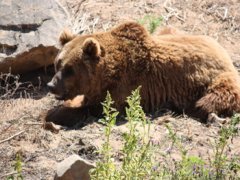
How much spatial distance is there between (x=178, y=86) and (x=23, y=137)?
225cm

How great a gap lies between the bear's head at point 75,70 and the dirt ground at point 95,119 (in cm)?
39

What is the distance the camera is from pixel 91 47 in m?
8.06

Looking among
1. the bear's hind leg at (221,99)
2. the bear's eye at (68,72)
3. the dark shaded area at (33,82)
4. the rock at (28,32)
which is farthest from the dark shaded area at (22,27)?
the bear's hind leg at (221,99)

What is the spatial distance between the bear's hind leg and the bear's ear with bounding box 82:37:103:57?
142 cm

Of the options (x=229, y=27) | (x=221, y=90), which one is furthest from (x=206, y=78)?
(x=229, y=27)

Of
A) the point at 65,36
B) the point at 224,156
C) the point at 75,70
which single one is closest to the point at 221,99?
the point at 75,70

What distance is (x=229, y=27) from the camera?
37.7 ft

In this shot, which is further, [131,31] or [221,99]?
[131,31]

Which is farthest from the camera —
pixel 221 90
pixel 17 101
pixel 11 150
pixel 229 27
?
pixel 229 27

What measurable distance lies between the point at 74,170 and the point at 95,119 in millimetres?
2882

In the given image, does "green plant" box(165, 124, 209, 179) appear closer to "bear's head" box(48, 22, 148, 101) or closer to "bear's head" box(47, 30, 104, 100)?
"bear's head" box(48, 22, 148, 101)

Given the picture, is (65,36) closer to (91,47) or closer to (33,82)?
(91,47)

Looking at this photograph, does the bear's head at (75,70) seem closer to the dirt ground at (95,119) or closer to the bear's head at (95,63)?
the bear's head at (95,63)

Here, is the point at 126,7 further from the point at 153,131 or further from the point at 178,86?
the point at 153,131
